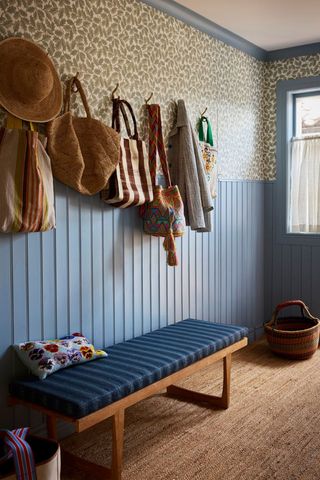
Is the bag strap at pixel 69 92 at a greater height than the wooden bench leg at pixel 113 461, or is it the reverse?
the bag strap at pixel 69 92

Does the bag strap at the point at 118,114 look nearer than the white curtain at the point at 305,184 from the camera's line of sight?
Yes

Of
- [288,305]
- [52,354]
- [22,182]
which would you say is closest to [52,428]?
[52,354]

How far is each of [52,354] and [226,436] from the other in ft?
3.51

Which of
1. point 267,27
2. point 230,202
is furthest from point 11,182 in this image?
point 267,27

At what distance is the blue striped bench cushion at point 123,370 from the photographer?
2.38 meters

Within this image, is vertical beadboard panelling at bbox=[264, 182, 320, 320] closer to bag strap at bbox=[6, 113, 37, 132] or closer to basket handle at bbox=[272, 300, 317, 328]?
basket handle at bbox=[272, 300, 317, 328]

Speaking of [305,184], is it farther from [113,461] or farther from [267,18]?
[113,461]

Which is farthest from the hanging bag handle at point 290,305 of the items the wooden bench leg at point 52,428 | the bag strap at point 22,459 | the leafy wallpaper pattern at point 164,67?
the bag strap at point 22,459

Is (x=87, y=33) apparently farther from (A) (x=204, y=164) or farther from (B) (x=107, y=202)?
(A) (x=204, y=164)

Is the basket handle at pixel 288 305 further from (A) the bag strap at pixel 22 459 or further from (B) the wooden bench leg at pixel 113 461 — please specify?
(A) the bag strap at pixel 22 459

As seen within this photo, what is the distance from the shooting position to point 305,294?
4996mm

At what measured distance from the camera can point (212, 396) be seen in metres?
3.44

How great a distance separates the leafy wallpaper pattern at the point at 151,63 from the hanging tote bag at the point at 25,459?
179 centimetres

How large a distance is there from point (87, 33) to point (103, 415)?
203cm
